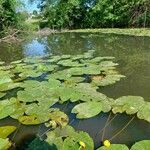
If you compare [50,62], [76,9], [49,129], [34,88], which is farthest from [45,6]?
[49,129]

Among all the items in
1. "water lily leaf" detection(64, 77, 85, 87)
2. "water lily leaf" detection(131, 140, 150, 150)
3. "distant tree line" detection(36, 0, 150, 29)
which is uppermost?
"water lily leaf" detection(131, 140, 150, 150)

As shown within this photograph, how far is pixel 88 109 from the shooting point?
363cm

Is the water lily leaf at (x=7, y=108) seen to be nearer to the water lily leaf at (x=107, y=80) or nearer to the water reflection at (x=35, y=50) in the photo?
the water lily leaf at (x=107, y=80)

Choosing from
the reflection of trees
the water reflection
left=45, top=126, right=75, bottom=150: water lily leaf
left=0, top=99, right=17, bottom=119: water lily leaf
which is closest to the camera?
left=45, top=126, right=75, bottom=150: water lily leaf

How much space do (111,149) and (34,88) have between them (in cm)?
207

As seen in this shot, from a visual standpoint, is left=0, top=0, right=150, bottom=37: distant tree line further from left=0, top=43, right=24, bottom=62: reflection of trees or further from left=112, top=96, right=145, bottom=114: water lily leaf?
left=112, top=96, right=145, bottom=114: water lily leaf

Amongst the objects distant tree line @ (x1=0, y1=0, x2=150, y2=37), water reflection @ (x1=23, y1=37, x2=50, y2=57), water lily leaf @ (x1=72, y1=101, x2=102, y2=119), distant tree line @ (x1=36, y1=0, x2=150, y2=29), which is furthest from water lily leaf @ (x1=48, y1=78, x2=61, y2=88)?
distant tree line @ (x1=36, y1=0, x2=150, y2=29)

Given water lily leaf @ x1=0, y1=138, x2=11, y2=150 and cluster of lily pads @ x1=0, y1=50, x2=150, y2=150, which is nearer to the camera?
water lily leaf @ x1=0, y1=138, x2=11, y2=150

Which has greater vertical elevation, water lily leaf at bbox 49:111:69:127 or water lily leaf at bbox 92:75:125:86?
water lily leaf at bbox 49:111:69:127

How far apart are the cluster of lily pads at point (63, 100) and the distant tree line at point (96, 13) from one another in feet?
31.6

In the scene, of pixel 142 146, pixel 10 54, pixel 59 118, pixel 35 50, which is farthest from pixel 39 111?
pixel 35 50

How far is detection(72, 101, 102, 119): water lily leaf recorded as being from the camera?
3.53 meters

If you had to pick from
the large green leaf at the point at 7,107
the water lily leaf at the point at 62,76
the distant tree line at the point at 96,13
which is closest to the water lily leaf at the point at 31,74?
the water lily leaf at the point at 62,76

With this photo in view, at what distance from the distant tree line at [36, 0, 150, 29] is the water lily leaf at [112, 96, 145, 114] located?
1094 cm
